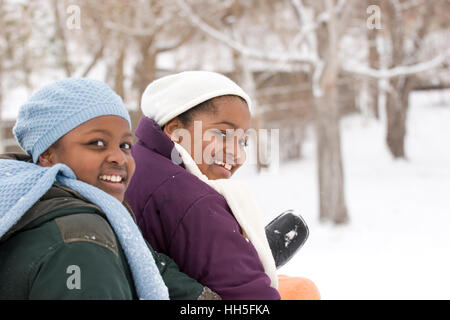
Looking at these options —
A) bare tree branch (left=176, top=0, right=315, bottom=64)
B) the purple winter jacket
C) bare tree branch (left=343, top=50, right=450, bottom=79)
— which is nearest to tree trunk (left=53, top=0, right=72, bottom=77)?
bare tree branch (left=176, top=0, right=315, bottom=64)

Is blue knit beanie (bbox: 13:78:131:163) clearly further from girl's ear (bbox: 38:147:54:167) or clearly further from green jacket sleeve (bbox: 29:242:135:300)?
green jacket sleeve (bbox: 29:242:135:300)

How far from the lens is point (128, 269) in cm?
110

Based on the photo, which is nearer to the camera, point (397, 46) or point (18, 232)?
point (18, 232)

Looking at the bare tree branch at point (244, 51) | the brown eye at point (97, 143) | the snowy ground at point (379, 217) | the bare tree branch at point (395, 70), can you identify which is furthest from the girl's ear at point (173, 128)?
the bare tree branch at point (395, 70)

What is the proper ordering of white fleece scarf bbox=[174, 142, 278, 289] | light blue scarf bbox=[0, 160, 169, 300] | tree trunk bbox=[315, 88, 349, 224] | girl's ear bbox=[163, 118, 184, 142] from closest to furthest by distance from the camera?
light blue scarf bbox=[0, 160, 169, 300], white fleece scarf bbox=[174, 142, 278, 289], girl's ear bbox=[163, 118, 184, 142], tree trunk bbox=[315, 88, 349, 224]

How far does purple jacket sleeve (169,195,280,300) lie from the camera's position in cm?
125

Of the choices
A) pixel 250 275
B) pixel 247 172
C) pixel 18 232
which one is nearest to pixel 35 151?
pixel 18 232

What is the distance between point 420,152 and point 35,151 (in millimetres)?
13922

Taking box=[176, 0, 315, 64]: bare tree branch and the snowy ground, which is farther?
box=[176, 0, 315, 64]: bare tree branch

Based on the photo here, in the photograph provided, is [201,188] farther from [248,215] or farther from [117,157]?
[117,157]

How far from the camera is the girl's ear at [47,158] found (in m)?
1.21

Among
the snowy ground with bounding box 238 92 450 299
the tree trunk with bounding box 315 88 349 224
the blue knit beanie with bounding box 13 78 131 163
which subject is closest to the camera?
the blue knit beanie with bounding box 13 78 131 163

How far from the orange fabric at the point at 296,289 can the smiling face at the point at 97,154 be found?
60 cm
